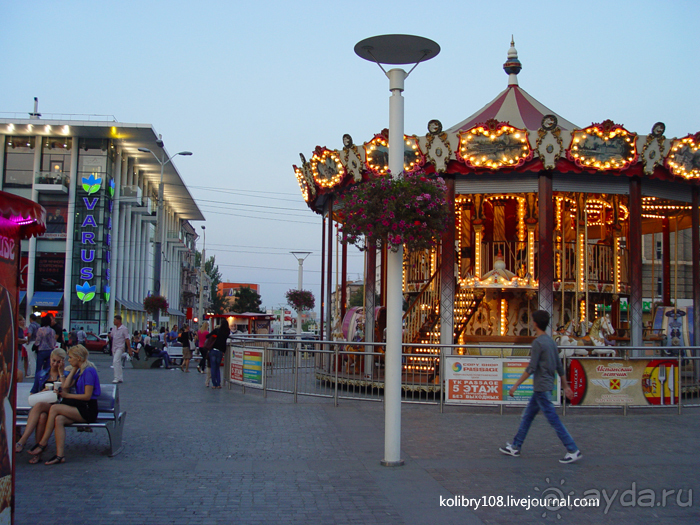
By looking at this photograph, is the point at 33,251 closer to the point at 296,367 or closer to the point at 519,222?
the point at 519,222

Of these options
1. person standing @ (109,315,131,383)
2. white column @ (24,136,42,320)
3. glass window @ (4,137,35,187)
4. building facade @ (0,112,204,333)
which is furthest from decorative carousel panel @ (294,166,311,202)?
glass window @ (4,137,35,187)

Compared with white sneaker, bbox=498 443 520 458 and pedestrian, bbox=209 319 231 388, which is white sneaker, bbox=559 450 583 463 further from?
pedestrian, bbox=209 319 231 388

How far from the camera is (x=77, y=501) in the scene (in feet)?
20.3

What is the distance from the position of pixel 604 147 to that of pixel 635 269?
9.32ft

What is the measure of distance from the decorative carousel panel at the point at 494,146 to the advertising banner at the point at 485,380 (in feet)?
17.9

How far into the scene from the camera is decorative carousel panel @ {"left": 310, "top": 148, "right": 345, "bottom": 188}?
57.9ft

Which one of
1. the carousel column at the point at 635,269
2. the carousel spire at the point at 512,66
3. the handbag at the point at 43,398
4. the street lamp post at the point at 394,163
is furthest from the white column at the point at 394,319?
the carousel spire at the point at 512,66

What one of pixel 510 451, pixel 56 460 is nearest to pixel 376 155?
pixel 510 451

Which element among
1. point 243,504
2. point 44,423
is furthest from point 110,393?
point 243,504

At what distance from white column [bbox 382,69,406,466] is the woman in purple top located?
3390 mm

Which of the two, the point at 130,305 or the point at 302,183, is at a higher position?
the point at 302,183

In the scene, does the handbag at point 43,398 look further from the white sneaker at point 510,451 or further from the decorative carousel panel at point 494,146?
the decorative carousel panel at point 494,146

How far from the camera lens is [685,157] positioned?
52.3 ft

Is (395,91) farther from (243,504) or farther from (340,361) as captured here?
(340,361)
